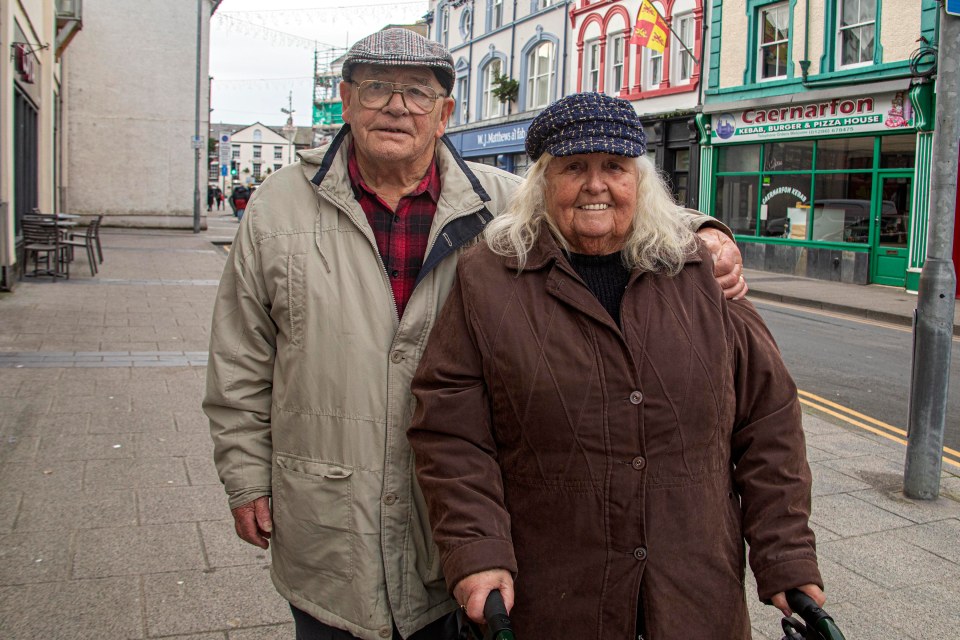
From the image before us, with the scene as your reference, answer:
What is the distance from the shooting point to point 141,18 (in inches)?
1104

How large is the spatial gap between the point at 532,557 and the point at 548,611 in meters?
0.13

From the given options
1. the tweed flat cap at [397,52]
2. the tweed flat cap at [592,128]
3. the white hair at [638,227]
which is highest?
the tweed flat cap at [397,52]

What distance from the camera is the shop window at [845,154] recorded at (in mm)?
18094

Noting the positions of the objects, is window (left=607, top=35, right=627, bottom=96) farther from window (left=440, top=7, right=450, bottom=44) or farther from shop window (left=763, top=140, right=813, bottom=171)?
window (left=440, top=7, right=450, bottom=44)

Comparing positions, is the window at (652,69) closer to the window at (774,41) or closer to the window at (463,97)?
the window at (774,41)

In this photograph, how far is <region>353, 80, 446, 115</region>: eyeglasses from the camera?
2.39m

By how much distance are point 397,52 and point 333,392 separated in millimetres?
892

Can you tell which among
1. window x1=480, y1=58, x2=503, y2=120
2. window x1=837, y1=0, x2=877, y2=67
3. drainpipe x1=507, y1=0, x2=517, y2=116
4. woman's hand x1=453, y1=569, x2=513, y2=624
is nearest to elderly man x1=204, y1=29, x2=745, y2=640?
woman's hand x1=453, y1=569, x2=513, y2=624

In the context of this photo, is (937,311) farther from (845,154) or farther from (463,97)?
(463,97)

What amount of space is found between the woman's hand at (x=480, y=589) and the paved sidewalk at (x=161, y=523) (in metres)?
1.62

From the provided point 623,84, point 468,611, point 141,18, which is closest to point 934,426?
point 468,611

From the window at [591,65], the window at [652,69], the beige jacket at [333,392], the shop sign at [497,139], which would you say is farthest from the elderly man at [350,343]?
the shop sign at [497,139]

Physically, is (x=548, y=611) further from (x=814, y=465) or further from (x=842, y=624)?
(x=814, y=465)

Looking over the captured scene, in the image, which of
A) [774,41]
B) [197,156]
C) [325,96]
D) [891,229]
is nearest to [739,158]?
[774,41]
